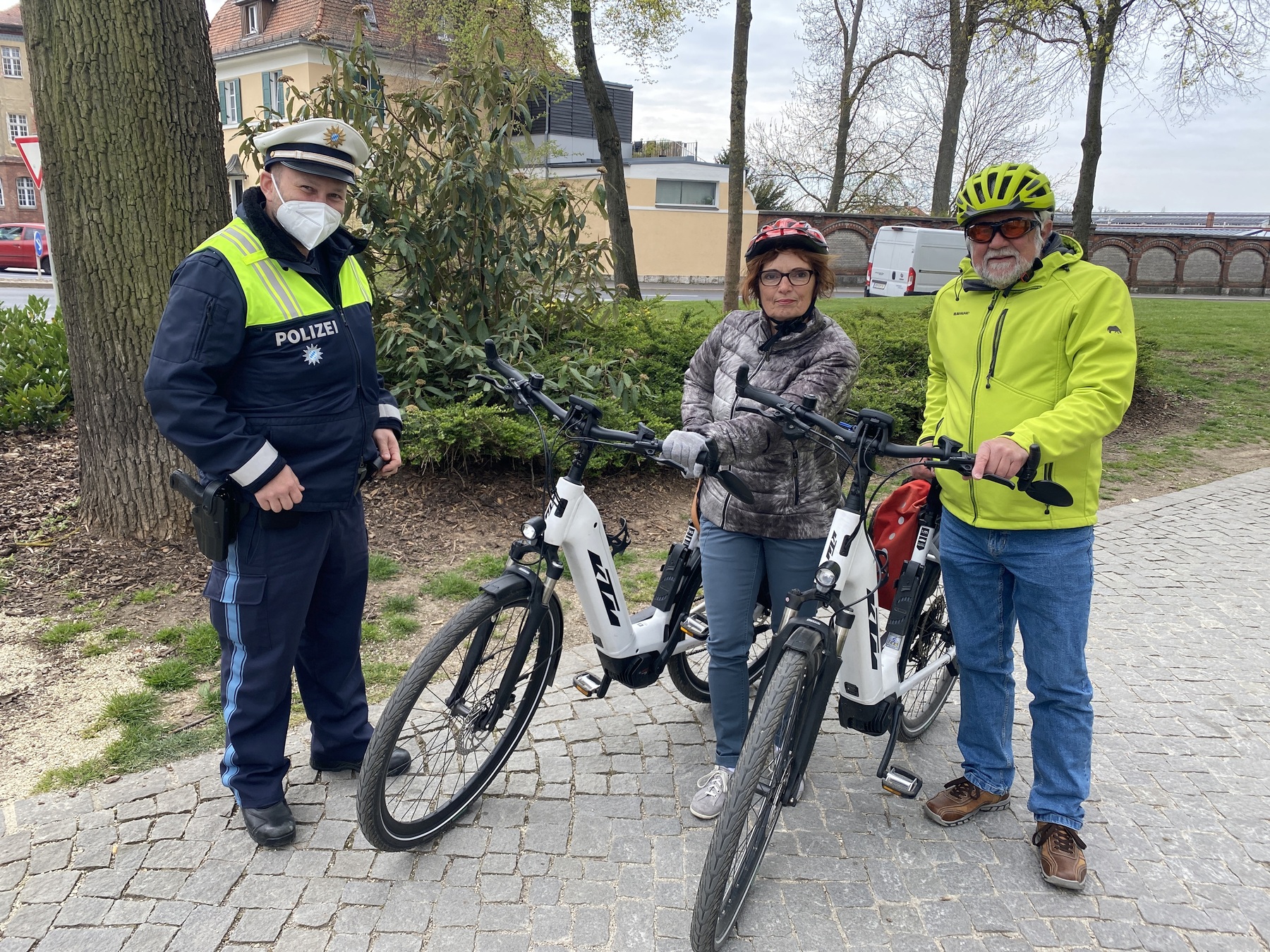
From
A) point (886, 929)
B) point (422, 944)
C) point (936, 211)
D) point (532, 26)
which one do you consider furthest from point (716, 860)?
point (936, 211)

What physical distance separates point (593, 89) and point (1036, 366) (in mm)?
12035

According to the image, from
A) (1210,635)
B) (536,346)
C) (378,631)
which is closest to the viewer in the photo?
(378,631)

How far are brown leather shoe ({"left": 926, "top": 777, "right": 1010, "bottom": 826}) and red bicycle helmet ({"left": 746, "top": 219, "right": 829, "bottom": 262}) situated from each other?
6.51 feet

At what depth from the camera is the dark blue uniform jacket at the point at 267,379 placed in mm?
2637

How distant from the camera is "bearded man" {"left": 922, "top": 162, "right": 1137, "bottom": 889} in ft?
8.86

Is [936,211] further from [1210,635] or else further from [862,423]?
[862,423]

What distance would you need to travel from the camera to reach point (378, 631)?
450cm

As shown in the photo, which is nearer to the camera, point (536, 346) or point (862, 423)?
point (862, 423)

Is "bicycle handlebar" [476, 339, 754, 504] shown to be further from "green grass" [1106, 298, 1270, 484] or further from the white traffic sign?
"green grass" [1106, 298, 1270, 484]

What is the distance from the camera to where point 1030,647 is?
2982mm

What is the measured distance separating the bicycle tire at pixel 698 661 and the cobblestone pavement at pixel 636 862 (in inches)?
4.6

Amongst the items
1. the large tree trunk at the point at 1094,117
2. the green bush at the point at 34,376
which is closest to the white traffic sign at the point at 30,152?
the green bush at the point at 34,376

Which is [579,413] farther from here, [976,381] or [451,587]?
[451,587]

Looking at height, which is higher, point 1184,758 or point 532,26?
point 532,26
